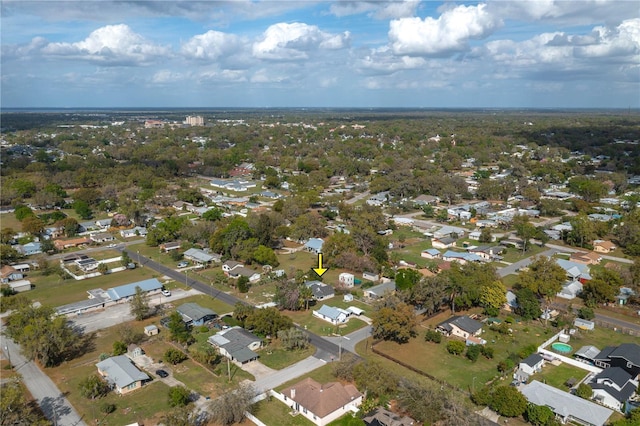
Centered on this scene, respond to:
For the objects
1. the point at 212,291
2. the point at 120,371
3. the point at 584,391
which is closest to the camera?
the point at 584,391

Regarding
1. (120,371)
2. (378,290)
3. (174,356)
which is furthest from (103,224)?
(378,290)

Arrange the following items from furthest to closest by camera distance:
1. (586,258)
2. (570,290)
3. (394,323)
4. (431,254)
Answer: (431,254) → (586,258) → (570,290) → (394,323)

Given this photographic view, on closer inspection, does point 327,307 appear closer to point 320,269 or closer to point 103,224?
point 320,269

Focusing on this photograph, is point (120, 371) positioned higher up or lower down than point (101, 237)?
lower down

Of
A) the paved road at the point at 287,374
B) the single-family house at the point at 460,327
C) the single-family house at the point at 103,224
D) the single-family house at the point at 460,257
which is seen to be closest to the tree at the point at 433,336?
the single-family house at the point at 460,327

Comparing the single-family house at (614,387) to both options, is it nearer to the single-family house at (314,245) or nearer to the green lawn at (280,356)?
the green lawn at (280,356)

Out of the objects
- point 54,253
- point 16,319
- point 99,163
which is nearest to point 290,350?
point 16,319

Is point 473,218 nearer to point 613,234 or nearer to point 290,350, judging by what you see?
point 613,234
